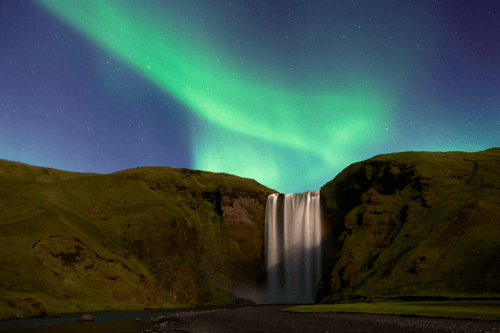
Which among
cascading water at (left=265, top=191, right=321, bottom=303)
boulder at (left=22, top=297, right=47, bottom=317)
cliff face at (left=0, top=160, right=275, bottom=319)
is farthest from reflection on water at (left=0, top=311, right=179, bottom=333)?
cascading water at (left=265, top=191, right=321, bottom=303)

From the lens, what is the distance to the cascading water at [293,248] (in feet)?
331

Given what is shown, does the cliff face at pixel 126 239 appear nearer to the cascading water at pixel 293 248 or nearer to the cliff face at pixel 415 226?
the cascading water at pixel 293 248

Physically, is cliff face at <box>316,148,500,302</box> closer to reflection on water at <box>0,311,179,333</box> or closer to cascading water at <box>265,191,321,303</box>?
cascading water at <box>265,191,321,303</box>

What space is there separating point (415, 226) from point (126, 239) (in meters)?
74.4

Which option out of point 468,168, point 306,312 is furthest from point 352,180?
point 306,312

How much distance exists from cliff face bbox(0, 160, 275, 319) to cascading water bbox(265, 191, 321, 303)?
533 centimetres

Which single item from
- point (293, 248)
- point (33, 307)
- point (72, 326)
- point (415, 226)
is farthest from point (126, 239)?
point (415, 226)

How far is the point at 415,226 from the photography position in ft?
270

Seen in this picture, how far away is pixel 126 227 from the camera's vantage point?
320ft

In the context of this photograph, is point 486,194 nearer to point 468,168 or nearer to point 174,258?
point 468,168

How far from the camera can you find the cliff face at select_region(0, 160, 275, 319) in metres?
64.9

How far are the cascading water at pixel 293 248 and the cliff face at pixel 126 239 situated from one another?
17.5 feet

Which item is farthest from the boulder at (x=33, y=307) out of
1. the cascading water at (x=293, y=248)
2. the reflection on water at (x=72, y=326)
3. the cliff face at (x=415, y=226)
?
the cascading water at (x=293, y=248)

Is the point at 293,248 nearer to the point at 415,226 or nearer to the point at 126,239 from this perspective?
the point at 415,226
